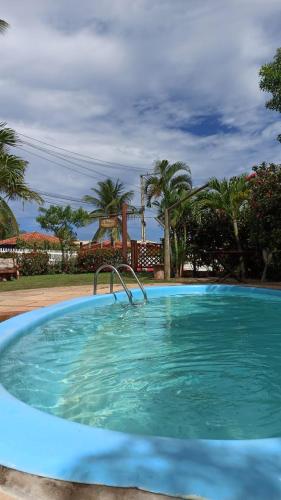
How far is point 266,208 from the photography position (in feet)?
34.5

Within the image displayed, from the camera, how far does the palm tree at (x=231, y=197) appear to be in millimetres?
12586

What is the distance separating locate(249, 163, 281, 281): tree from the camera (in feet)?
34.2

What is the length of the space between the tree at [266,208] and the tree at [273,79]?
198cm

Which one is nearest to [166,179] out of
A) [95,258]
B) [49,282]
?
[95,258]

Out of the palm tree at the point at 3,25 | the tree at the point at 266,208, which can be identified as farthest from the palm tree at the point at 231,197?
the palm tree at the point at 3,25

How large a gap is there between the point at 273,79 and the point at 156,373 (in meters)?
7.95

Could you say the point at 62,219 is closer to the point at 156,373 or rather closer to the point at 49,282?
the point at 49,282

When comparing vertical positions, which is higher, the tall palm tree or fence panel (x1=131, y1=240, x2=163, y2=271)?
the tall palm tree

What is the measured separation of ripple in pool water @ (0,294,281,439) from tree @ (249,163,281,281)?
14.4 feet

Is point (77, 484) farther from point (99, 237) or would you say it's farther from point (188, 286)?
point (99, 237)

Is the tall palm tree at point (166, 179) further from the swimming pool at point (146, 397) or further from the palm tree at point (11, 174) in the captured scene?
the swimming pool at point (146, 397)

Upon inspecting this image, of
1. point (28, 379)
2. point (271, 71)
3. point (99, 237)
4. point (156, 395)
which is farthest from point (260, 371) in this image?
point (99, 237)

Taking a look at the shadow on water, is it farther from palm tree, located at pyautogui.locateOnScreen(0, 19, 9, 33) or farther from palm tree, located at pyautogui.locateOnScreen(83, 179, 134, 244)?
palm tree, located at pyautogui.locateOnScreen(83, 179, 134, 244)

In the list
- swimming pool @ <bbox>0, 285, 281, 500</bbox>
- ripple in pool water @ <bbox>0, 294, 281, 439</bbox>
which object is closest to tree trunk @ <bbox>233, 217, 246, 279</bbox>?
swimming pool @ <bbox>0, 285, 281, 500</bbox>
